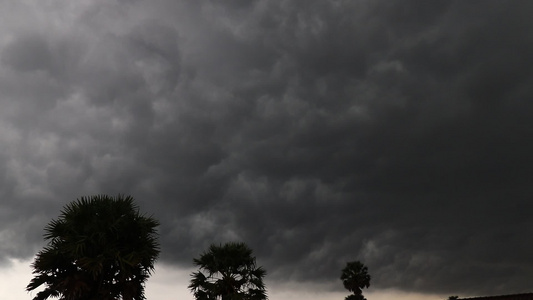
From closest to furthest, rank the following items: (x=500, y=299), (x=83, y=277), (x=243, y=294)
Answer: (x=83, y=277) < (x=500, y=299) < (x=243, y=294)

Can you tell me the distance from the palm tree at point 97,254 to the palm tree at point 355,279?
171 ft

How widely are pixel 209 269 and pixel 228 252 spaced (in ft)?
6.06

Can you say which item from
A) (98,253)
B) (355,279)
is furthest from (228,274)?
(355,279)

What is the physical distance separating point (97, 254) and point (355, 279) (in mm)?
55031

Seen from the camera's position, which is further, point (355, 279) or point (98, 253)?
point (355, 279)

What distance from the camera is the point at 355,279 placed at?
7262 centimetres

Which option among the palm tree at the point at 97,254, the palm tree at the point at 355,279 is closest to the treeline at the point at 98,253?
the palm tree at the point at 97,254

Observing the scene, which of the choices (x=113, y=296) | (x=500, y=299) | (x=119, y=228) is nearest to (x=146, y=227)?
(x=119, y=228)

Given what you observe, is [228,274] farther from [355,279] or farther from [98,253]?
[355,279]

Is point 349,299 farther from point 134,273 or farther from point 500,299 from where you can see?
point 134,273

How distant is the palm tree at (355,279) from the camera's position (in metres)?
72.3

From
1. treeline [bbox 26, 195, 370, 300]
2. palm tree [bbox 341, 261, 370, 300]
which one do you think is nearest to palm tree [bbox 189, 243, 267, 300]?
treeline [bbox 26, 195, 370, 300]

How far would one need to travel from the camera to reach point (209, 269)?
3550 centimetres

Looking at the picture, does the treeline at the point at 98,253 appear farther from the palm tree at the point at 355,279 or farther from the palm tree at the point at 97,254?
the palm tree at the point at 355,279
